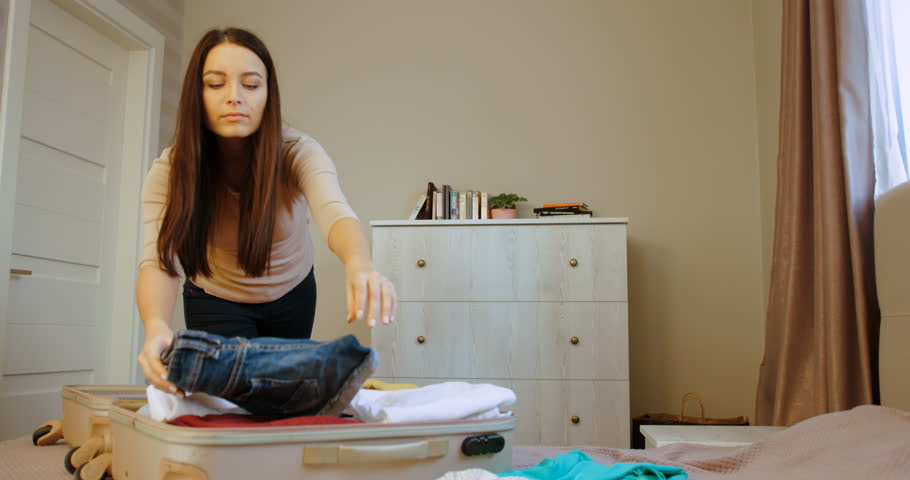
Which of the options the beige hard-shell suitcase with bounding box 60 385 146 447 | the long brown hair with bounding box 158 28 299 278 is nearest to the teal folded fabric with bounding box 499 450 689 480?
the beige hard-shell suitcase with bounding box 60 385 146 447

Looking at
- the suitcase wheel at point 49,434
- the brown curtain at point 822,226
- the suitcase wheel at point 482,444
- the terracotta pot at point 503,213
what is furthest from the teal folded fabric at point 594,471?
the terracotta pot at point 503,213

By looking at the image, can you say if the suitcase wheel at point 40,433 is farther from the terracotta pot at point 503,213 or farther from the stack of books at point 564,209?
the stack of books at point 564,209

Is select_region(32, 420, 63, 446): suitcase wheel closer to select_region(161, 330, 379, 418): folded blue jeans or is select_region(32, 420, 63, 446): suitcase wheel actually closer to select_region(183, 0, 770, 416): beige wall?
select_region(161, 330, 379, 418): folded blue jeans

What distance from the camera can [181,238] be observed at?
1341 mm

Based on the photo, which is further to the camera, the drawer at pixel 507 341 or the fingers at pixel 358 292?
the drawer at pixel 507 341

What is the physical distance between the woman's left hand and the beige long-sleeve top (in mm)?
239

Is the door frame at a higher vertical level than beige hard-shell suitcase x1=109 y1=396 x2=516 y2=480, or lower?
higher

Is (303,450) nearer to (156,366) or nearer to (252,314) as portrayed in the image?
(156,366)

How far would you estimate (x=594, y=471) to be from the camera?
96 cm

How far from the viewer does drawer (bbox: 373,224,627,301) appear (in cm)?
311

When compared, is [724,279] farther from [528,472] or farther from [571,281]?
[528,472]

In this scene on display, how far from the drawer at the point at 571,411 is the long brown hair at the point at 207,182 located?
1.79 metres

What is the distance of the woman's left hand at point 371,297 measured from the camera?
929 millimetres

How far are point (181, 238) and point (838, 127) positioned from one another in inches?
79.7
